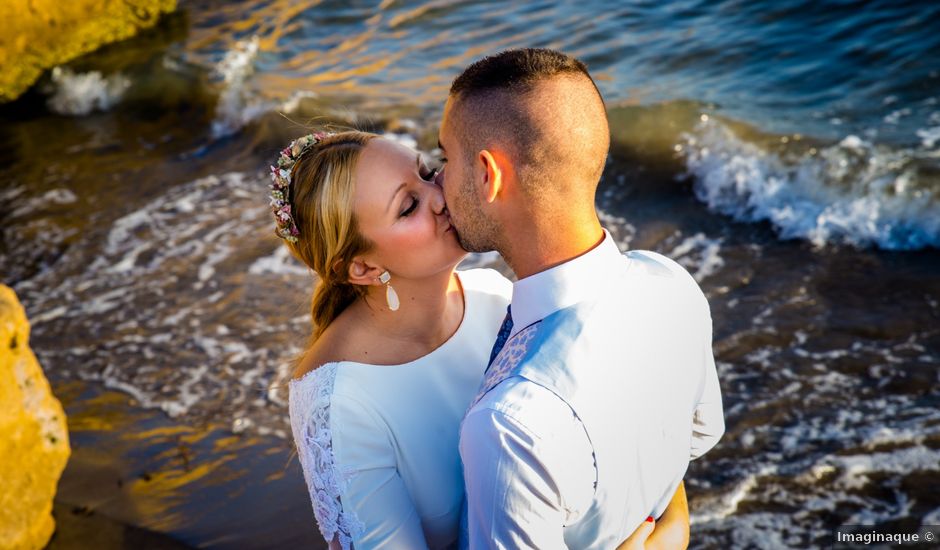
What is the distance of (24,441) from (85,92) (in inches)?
412

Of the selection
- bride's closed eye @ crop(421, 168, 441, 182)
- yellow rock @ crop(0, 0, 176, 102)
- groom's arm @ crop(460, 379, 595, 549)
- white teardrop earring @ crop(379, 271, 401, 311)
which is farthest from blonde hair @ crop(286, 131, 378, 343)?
yellow rock @ crop(0, 0, 176, 102)

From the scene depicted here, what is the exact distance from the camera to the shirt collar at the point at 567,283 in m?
2.24

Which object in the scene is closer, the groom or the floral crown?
the groom

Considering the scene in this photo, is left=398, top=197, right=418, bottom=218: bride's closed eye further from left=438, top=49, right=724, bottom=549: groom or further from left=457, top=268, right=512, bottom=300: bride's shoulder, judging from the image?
left=457, top=268, right=512, bottom=300: bride's shoulder

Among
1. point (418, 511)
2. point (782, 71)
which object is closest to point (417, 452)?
point (418, 511)

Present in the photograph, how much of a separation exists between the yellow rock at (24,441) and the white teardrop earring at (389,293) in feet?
7.37

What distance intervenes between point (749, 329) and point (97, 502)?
4.19 m

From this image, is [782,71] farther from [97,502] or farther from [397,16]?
[97,502]

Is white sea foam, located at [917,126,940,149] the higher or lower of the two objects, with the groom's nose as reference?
lower

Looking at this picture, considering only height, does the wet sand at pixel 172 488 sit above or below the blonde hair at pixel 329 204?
below

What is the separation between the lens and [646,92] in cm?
1002

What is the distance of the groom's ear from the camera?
2350 mm

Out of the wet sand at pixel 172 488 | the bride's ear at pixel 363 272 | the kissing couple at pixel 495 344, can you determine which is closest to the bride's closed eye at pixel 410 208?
the kissing couple at pixel 495 344

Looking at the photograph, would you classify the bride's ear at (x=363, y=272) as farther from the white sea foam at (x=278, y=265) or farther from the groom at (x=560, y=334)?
the white sea foam at (x=278, y=265)
